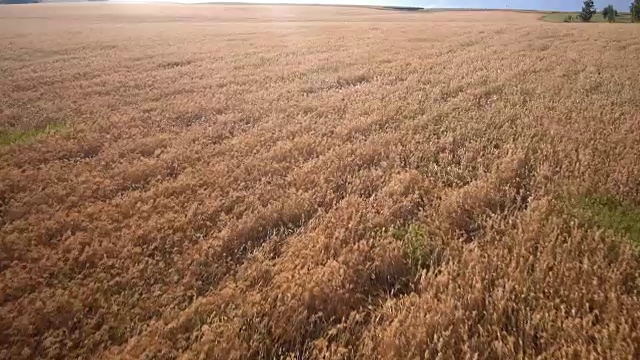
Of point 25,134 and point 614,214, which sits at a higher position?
point 614,214

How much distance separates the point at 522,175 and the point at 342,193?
2.64 meters

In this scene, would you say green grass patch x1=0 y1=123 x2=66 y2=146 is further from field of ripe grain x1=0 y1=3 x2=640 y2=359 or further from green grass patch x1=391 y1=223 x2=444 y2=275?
→ green grass patch x1=391 y1=223 x2=444 y2=275

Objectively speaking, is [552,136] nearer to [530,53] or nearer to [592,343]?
[592,343]

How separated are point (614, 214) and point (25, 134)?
35.2ft

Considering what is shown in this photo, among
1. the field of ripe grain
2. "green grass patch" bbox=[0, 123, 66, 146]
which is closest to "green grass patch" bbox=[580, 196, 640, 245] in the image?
the field of ripe grain

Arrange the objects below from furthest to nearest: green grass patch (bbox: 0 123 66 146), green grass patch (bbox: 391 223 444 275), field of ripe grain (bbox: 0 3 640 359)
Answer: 1. green grass patch (bbox: 0 123 66 146)
2. green grass patch (bbox: 391 223 444 275)
3. field of ripe grain (bbox: 0 3 640 359)

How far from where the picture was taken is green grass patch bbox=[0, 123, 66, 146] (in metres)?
8.71

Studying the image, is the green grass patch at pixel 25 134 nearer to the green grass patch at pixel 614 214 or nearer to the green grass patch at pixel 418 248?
the green grass patch at pixel 418 248

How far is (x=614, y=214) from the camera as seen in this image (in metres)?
5.06

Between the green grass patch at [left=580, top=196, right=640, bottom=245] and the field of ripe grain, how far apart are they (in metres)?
0.03

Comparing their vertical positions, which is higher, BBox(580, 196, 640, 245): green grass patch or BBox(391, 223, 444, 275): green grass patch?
BBox(580, 196, 640, 245): green grass patch

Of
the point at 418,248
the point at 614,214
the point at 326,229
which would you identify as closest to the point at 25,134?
the point at 326,229

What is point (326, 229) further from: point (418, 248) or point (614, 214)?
point (614, 214)

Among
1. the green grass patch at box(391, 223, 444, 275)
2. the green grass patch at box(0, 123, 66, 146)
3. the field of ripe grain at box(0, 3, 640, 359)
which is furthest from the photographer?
the green grass patch at box(0, 123, 66, 146)
